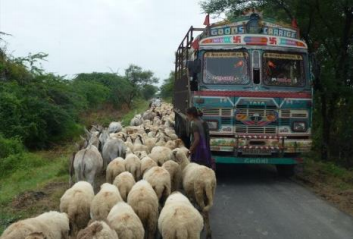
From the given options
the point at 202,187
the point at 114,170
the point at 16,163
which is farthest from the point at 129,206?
the point at 16,163

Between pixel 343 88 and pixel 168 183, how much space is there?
7223mm

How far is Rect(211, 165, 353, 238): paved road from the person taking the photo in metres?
7.01

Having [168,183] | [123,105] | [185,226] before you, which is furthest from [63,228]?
[123,105]

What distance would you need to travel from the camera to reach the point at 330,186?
10.4 m

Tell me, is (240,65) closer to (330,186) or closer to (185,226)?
Answer: (330,186)

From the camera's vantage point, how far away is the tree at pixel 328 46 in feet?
41.7

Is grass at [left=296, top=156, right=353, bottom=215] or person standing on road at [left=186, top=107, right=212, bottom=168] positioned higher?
person standing on road at [left=186, top=107, right=212, bottom=168]

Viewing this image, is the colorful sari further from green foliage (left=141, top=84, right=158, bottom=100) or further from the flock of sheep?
green foliage (left=141, top=84, right=158, bottom=100)

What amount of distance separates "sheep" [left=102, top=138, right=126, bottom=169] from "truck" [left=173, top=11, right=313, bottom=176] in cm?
199

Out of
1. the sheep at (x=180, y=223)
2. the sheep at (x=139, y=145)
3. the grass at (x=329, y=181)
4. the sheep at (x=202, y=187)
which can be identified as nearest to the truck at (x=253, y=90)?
the grass at (x=329, y=181)

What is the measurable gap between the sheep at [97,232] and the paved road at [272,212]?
8.80ft

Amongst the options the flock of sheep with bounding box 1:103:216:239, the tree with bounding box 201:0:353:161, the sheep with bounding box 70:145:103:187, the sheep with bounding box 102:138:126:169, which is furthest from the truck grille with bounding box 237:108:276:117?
the sheep with bounding box 70:145:103:187

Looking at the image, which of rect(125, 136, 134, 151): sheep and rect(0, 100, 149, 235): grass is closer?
rect(0, 100, 149, 235): grass

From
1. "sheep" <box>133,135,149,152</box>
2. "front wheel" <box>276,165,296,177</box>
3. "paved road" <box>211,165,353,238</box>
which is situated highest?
"sheep" <box>133,135,149,152</box>
